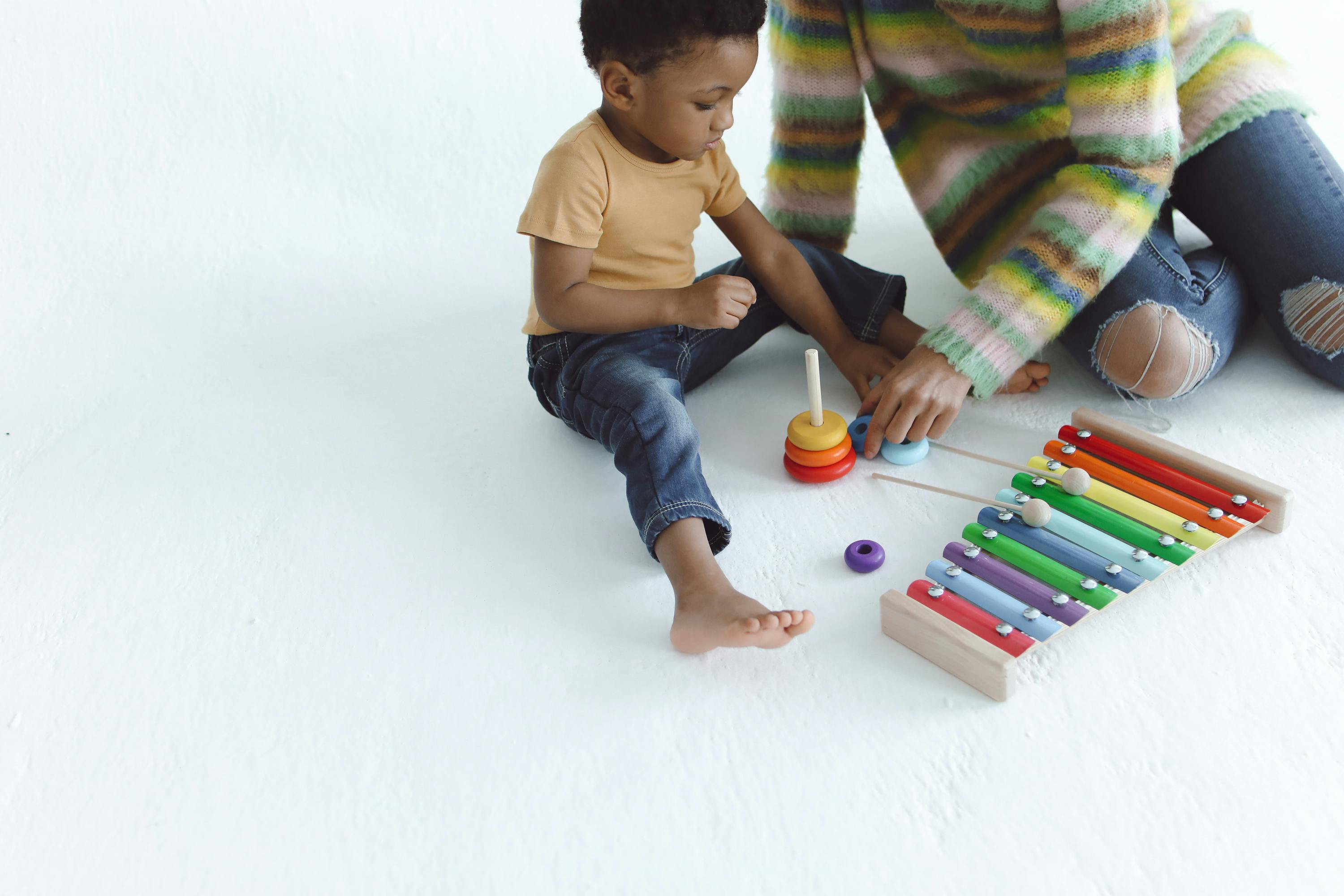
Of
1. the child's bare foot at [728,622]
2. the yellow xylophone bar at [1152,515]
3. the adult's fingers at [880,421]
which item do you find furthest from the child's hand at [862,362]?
the child's bare foot at [728,622]

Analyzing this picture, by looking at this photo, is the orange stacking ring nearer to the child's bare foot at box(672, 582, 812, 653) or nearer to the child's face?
the child's bare foot at box(672, 582, 812, 653)

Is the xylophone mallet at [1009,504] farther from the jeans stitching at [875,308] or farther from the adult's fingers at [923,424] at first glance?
the jeans stitching at [875,308]

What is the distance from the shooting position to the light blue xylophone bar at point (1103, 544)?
101 centimetres

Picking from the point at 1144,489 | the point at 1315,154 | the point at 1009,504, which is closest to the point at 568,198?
the point at 1009,504

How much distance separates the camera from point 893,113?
4.64ft

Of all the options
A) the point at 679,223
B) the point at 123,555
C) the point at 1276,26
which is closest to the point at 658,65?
the point at 679,223

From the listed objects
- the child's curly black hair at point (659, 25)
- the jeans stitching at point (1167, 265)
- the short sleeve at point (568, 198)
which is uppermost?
the child's curly black hair at point (659, 25)

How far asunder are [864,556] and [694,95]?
501mm

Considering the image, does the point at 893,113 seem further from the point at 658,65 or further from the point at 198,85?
the point at 198,85

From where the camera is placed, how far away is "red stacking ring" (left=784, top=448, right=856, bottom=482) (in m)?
1.22

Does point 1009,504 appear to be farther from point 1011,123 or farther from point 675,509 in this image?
point 1011,123

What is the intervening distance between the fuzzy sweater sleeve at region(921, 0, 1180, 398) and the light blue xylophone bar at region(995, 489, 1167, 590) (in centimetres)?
21

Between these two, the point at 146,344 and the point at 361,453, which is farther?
the point at 146,344

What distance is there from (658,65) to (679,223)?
227 millimetres
